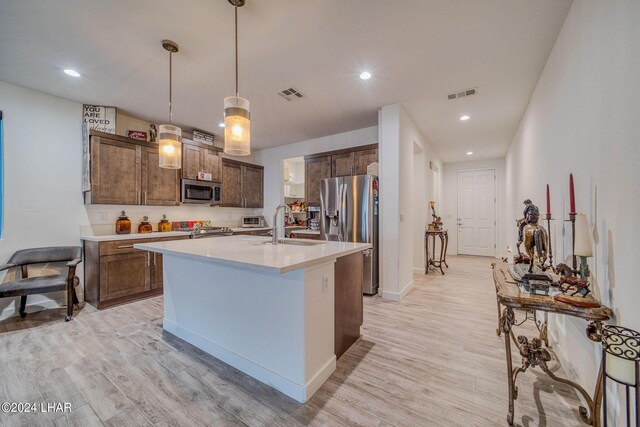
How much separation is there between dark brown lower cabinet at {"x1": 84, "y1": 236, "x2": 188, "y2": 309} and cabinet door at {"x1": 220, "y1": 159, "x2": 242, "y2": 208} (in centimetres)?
163

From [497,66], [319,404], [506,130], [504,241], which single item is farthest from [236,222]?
[504,241]

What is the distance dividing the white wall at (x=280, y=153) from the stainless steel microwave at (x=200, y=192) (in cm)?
125

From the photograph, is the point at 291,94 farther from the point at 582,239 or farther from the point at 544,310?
the point at 544,310

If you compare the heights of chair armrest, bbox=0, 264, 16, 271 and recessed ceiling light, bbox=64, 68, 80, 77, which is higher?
recessed ceiling light, bbox=64, 68, 80, 77

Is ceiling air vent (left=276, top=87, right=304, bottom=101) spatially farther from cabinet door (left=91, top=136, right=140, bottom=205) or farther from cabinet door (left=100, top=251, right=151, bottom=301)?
cabinet door (left=100, top=251, right=151, bottom=301)

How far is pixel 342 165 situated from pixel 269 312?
120 inches

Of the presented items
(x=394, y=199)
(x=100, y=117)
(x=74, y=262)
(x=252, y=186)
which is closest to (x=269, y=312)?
(x=394, y=199)

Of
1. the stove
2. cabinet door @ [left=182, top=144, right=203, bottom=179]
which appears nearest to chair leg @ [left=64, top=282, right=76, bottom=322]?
the stove

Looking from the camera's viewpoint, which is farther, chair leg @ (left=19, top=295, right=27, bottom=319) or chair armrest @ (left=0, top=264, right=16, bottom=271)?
chair leg @ (left=19, top=295, right=27, bottom=319)

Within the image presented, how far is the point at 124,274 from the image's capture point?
3.31m

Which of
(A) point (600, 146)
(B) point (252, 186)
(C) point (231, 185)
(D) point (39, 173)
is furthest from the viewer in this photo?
(B) point (252, 186)

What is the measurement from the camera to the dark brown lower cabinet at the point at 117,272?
3131 millimetres

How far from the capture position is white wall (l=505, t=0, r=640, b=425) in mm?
1155

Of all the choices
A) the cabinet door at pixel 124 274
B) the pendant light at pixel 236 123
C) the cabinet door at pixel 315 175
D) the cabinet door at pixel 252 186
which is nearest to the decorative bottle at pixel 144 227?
the cabinet door at pixel 124 274
